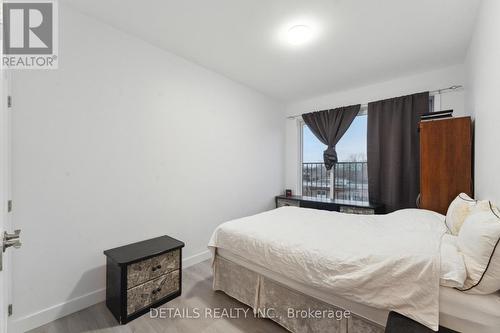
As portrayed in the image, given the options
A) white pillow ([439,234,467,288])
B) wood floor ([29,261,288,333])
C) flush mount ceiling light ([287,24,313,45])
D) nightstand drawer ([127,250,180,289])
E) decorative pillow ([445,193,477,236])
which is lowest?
wood floor ([29,261,288,333])

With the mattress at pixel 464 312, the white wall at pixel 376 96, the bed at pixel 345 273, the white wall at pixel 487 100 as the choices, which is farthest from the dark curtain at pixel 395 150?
the mattress at pixel 464 312

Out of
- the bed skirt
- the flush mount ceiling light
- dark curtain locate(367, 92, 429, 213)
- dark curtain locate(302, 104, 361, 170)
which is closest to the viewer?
the bed skirt

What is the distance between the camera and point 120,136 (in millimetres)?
2268

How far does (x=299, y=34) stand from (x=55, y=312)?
342 centimetres

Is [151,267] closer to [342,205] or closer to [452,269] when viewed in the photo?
[452,269]

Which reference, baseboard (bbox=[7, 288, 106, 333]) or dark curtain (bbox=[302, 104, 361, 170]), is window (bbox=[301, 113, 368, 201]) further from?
baseboard (bbox=[7, 288, 106, 333])

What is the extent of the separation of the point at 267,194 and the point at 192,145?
191 cm

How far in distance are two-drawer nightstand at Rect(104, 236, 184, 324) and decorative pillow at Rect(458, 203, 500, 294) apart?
85.8 inches

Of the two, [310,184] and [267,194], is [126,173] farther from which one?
[310,184]

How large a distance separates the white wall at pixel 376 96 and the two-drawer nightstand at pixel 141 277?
3.04 metres

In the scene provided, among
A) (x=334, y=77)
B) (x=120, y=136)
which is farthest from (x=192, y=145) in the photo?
(x=334, y=77)

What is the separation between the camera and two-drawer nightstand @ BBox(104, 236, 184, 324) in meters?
1.83

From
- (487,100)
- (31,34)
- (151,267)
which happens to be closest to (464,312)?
(487,100)

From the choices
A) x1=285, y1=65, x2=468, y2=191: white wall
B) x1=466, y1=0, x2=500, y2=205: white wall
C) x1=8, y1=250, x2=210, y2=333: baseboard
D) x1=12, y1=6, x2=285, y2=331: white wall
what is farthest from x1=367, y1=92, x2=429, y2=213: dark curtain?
x1=8, y1=250, x2=210, y2=333: baseboard
